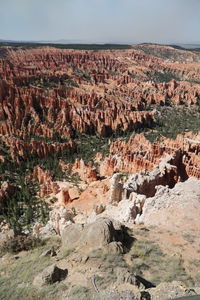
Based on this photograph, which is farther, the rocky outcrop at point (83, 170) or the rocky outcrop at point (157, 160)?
the rocky outcrop at point (83, 170)

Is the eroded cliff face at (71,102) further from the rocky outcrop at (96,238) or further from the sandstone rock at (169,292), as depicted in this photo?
the sandstone rock at (169,292)

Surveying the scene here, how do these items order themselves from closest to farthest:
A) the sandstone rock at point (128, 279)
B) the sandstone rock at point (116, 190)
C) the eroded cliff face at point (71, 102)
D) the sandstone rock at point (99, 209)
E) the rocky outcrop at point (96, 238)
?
the sandstone rock at point (128, 279)
the rocky outcrop at point (96, 238)
the sandstone rock at point (99, 209)
the sandstone rock at point (116, 190)
the eroded cliff face at point (71, 102)

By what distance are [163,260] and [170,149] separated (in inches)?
849

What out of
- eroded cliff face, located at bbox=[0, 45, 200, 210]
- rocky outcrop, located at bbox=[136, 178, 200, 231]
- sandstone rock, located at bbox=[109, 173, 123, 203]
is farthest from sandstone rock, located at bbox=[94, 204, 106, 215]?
eroded cliff face, located at bbox=[0, 45, 200, 210]

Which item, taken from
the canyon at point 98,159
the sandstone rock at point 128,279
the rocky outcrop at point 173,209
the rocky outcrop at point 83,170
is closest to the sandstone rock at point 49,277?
the canyon at point 98,159

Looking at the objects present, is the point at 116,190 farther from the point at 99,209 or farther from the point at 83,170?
the point at 83,170

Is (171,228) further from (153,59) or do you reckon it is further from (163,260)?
(153,59)

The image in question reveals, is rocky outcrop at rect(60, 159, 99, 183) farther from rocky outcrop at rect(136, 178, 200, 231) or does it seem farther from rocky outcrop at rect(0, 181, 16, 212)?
rocky outcrop at rect(136, 178, 200, 231)

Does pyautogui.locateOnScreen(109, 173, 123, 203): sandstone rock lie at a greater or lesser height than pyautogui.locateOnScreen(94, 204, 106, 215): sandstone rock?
greater

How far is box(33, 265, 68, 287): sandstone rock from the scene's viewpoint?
27.1 ft

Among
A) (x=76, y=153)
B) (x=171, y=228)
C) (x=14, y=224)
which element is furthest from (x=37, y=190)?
(x=171, y=228)

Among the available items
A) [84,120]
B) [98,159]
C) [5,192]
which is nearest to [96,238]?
[5,192]

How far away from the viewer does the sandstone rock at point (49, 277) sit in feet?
27.1

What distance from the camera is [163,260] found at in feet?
33.4
